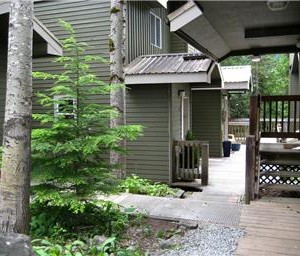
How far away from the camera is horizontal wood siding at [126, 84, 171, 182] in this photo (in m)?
9.80

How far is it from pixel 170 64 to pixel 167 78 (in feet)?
2.27

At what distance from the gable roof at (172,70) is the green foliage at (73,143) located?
4.44 meters

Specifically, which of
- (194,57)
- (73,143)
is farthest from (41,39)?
(73,143)

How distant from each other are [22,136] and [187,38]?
3.25 m

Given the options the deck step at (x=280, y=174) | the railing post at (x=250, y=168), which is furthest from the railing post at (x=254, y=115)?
the deck step at (x=280, y=174)

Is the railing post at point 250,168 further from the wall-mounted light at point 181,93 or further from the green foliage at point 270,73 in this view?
the green foliage at point 270,73

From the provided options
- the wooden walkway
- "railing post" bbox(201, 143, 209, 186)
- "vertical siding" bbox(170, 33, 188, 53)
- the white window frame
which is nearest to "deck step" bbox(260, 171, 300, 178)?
the wooden walkway

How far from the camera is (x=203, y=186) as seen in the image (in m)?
9.35

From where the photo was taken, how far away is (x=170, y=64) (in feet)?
32.0

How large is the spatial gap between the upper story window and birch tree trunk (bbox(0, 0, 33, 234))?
333 inches

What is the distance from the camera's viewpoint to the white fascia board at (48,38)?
25.0 feet

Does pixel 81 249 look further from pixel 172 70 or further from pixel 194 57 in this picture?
pixel 194 57

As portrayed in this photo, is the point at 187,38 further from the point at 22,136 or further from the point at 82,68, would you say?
the point at 22,136

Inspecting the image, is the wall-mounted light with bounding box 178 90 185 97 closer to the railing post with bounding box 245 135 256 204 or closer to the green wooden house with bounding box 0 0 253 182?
the green wooden house with bounding box 0 0 253 182
